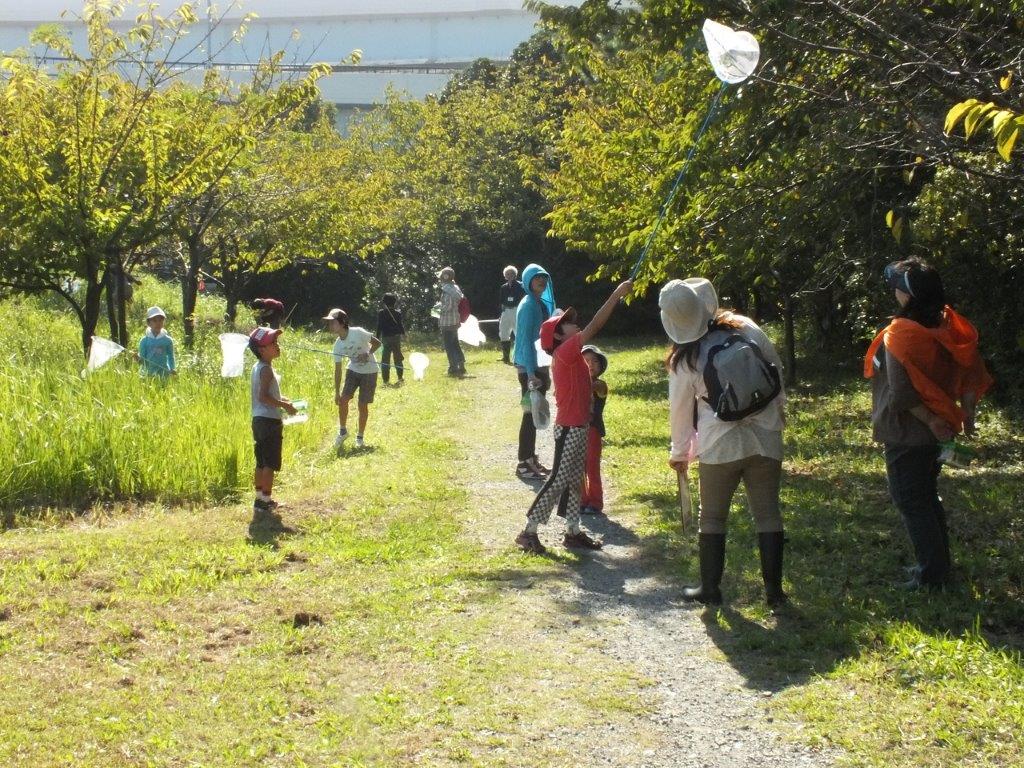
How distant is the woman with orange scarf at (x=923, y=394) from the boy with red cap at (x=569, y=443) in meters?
2.01

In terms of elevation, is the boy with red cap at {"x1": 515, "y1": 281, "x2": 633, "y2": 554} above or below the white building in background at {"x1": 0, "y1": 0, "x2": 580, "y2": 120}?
below

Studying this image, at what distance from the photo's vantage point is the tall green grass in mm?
9688

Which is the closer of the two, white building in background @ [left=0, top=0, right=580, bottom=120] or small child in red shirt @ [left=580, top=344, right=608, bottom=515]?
small child in red shirt @ [left=580, top=344, right=608, bottom=515]

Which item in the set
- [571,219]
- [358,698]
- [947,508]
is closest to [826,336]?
[571,219]

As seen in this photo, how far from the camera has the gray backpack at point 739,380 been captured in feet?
19.9

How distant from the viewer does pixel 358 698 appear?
5418 mm

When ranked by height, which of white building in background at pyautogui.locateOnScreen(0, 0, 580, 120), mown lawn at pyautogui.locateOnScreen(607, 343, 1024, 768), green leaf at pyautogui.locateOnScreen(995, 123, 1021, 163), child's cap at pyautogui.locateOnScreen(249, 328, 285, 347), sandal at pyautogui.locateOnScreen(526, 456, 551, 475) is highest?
white building in background at pyautogui.locateOnScreen(0, 0, 580, 120)

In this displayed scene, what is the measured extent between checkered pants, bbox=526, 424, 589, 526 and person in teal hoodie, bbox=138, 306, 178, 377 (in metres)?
6.17

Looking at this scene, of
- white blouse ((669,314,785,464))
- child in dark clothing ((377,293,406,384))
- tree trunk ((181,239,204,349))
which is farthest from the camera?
tree trunk ((181,239,204,349))

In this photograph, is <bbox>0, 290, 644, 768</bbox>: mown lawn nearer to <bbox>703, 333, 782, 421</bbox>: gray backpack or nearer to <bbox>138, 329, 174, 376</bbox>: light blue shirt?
<bbox>138, 329, 174, 376</bbox>: light blue shirt

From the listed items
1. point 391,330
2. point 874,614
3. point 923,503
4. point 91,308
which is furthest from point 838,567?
point 391,330

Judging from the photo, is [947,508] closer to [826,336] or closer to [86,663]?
[86,663]

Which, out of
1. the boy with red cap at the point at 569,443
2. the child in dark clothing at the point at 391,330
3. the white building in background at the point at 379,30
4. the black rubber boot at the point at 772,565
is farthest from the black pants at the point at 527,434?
the white building in background at the point at 379,30

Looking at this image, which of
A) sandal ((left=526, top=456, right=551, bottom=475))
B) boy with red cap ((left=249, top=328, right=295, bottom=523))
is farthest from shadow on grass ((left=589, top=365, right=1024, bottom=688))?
boy with red cap ((left=249, top=328, right=295, bottom=523))
